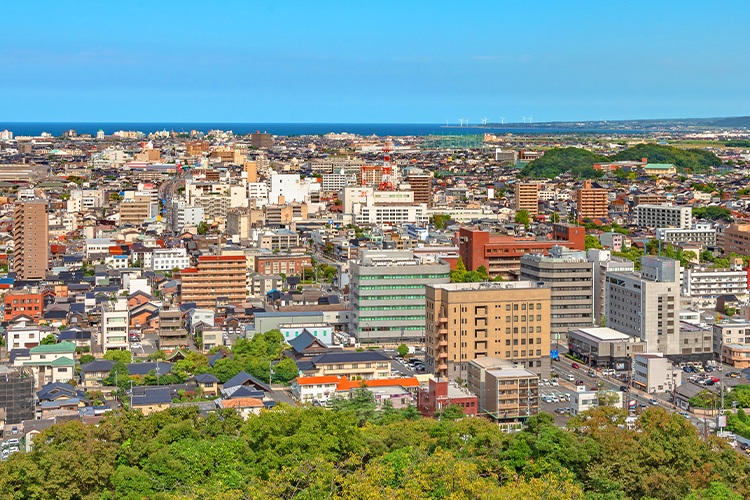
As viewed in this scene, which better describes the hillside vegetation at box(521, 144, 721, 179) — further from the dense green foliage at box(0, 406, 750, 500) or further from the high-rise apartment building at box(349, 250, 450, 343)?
the dense green foliage at box(0, 406, 750, 500)

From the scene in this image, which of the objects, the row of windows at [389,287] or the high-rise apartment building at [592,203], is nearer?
the row of windows at [389,287]

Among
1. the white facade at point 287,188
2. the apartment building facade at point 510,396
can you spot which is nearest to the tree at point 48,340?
the apartment building facade at point 510,396

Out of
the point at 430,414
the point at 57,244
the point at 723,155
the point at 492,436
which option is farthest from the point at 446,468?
the point at 723,155

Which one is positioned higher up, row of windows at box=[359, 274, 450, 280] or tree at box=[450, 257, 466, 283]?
row of windows at box=[359, 274, 450, 280]

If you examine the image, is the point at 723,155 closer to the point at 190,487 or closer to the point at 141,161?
the point at 141,161

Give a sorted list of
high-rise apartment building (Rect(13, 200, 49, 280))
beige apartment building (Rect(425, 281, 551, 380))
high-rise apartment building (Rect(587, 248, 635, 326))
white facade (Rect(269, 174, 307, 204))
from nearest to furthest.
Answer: beige apartment building (Rect(425, 281, 551, 380)) < high-rise apartment building (Rect(587, 248, 635, 326)) < high-rise apartment building (Rect(13, 200, 49, 280)) < white facade (Rect(269, 174, 307, 204))

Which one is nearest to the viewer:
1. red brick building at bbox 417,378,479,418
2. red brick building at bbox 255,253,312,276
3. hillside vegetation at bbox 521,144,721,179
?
red brick building at bbox 417,378,479,418

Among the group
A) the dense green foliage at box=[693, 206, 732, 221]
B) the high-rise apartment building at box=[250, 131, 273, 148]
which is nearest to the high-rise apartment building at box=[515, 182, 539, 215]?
the dense green foliage at box=[693, 206, 732, 221]

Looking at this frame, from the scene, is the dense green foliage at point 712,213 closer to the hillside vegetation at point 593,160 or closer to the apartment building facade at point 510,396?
the hillside vegetation at point 593,160
